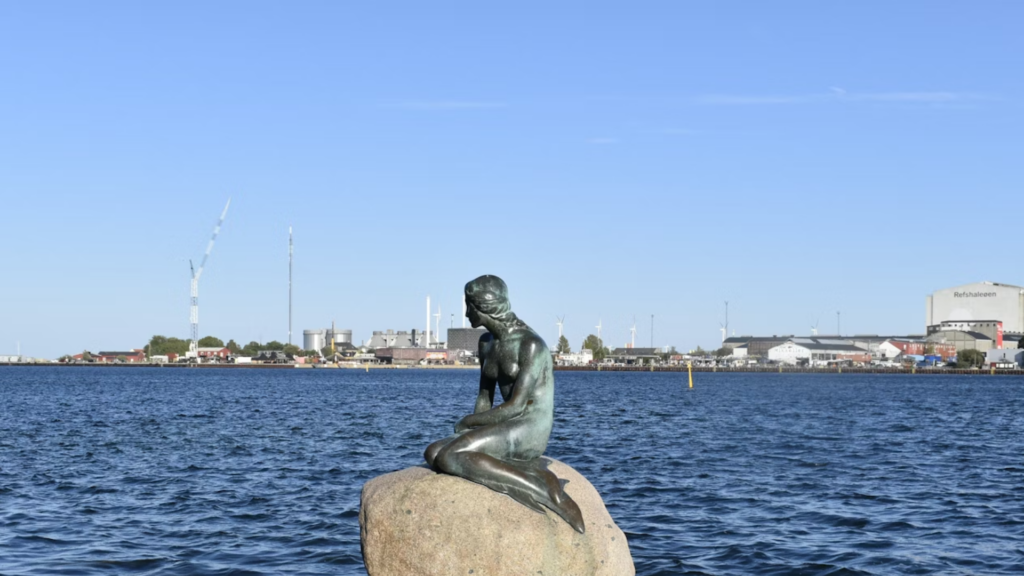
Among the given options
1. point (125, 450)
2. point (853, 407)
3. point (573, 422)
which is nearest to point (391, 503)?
point (125, 450)

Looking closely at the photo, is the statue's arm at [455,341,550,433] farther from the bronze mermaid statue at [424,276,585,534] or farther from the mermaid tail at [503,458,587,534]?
the mermaid tail at [503,458,587,534]

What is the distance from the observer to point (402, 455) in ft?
118

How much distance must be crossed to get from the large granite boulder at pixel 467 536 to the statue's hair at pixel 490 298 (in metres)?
1.70

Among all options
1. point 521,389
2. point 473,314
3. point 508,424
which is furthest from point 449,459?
point 473,314

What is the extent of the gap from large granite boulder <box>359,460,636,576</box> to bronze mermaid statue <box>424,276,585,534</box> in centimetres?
14

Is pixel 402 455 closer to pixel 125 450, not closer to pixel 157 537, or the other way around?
pixel 125 450

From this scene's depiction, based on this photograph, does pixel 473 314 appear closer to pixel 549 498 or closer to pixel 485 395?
pixel 485 395

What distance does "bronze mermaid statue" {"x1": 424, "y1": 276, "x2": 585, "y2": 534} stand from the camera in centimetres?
1163

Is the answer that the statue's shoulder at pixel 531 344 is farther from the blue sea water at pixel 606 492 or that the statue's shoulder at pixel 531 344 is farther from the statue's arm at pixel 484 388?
the blue sea water at pixel 606 492

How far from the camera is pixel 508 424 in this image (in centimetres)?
1190

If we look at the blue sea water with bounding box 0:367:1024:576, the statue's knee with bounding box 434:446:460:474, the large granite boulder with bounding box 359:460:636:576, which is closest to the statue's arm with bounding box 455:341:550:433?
the statue's knee with bounding box 434:446:460:474

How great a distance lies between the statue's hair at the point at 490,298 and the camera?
1204cm

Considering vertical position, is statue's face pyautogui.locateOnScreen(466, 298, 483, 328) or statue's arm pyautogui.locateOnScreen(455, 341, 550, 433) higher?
statue's face pyautogui.locateOnScreen(466, 298, 483, 328)

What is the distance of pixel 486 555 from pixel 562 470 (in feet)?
5.52
